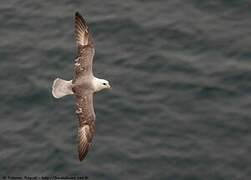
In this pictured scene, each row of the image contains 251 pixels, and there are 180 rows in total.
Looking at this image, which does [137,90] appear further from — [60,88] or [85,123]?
[85,123]

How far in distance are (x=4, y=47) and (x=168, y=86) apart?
7563mm

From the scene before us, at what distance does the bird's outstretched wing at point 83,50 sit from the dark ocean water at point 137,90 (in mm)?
4484

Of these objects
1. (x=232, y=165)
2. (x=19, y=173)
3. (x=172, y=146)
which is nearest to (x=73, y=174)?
(x=19, y=173)

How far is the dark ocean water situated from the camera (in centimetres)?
2672

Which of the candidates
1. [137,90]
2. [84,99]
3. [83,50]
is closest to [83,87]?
[84,99]

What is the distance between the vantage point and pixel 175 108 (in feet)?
92.9

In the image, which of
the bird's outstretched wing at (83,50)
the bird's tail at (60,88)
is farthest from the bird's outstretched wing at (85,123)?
the bird's outstretched wing at (83,50)

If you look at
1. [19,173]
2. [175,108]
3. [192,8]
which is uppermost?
[192,8]

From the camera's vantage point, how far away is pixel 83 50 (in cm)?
2411

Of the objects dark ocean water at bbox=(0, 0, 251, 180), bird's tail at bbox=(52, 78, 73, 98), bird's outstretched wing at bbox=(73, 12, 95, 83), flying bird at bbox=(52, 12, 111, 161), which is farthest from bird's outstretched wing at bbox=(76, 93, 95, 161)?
dark ocean water at bbox=(0, 0, 251, 180)

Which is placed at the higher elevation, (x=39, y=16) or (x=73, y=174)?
(x=39, y=16)

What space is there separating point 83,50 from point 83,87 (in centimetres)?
146

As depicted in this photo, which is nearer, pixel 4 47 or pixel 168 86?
pixel 168 86

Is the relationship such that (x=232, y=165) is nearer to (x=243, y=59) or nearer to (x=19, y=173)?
(x=243, y=59)
